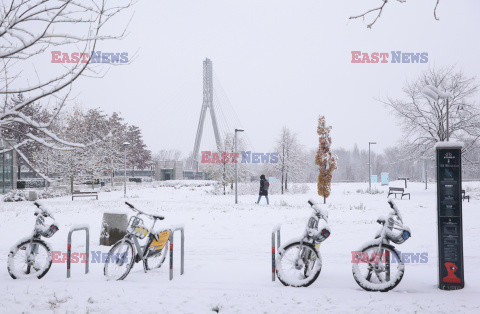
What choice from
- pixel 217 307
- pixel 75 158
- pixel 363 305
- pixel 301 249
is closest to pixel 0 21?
pixel 217 307

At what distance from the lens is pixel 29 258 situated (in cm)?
573

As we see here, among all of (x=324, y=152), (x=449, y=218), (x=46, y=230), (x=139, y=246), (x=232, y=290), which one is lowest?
(x=232, y=290)

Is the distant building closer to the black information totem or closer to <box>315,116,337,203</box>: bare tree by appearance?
<box>315,116,337,203</box>: bare tree

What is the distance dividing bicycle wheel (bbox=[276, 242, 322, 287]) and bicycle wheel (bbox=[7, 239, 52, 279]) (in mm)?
3616

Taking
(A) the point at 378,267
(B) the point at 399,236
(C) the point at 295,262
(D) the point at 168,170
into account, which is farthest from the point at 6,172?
(B) the point at 399,236

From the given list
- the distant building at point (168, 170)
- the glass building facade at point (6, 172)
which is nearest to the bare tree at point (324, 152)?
the glass building facade at point (6, 172)

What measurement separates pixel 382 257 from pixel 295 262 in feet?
3.86

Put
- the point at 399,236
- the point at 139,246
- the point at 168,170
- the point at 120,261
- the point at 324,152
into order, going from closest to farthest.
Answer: the point at 399,236 < the point at 120,261 < the point at 139,246 < the point at 324,152 < the point at 168,170

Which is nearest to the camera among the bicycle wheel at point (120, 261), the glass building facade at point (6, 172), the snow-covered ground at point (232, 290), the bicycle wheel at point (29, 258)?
the snow-covered ground at point (232, 290)

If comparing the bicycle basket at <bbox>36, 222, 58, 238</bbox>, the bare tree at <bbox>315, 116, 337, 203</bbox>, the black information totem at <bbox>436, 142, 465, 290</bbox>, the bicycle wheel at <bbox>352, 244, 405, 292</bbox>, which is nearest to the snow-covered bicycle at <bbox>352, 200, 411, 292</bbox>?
the bicycle wheel at <bbox>352, 244, 405, 292</bbox>

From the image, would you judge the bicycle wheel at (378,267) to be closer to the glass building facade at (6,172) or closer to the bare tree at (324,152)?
the bare tree at (324,152)

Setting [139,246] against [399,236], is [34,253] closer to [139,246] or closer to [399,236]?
[139,246]

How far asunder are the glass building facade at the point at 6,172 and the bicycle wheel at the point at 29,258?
32054 millimetres

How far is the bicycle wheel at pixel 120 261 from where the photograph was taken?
18.2 ft
